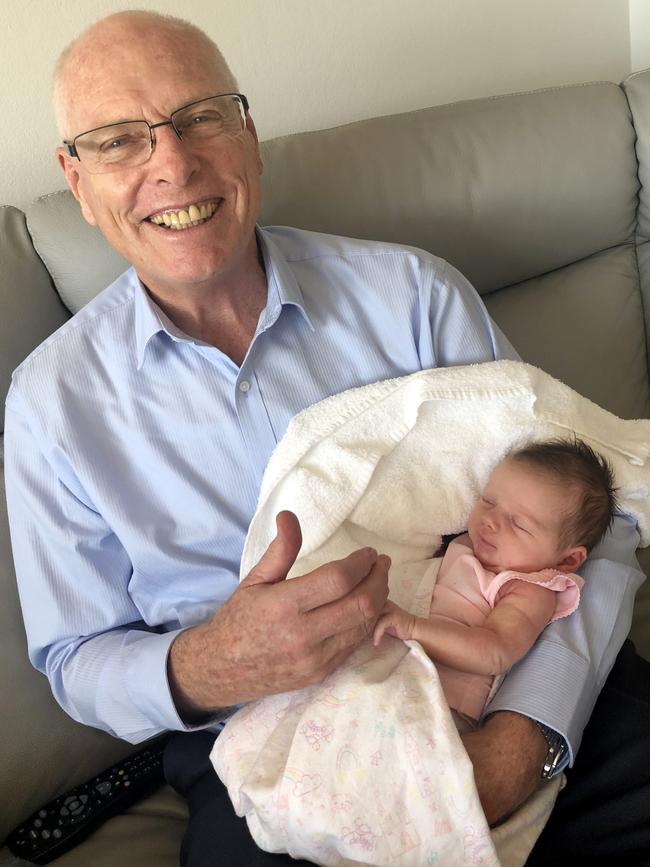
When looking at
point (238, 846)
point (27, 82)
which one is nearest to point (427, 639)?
point (238, 846)

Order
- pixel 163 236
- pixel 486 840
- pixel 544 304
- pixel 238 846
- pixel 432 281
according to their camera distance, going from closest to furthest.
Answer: pixel 486 840 < pixel 238 846 < pixel 163 236 < pixel 432 281 < pixel 544 304

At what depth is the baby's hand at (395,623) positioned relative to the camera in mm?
1071

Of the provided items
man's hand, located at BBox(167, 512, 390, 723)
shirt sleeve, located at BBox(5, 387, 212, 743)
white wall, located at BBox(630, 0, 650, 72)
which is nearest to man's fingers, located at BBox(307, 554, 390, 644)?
man's hand, located at BBox(167, 512, 390, 723)

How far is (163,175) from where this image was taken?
1191 millimetres

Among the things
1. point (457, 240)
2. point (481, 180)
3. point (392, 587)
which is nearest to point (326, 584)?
point (392, 587)

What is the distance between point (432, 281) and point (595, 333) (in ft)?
2.11

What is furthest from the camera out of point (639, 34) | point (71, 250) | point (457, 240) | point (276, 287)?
point (639, 34)

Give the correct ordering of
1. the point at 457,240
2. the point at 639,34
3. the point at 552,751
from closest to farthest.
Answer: the point at 552,751 < the point at 457,240 < the point at 639,34

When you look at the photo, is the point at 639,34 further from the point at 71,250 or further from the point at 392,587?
the point at 392,587

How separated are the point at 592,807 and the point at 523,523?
→ 1.31ft

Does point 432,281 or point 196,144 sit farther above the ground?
point 196,144

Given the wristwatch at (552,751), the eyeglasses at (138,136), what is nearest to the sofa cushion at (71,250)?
the eyeglasses at (138,136)

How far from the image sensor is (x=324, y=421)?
50.2 inches

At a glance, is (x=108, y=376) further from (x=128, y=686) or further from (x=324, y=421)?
(x=128, y=686)
